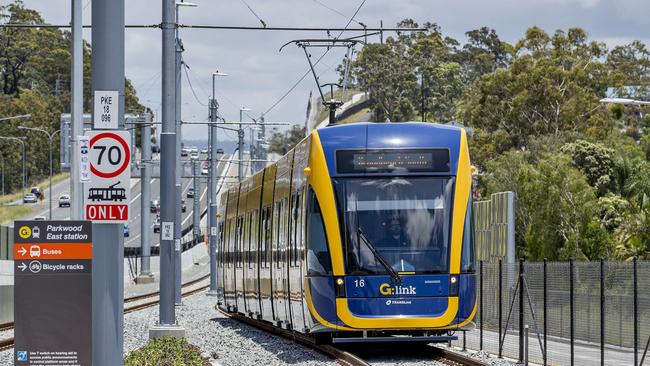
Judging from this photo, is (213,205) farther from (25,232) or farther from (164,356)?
(25,232)

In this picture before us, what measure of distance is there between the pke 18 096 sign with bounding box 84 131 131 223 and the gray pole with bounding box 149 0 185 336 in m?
12.3

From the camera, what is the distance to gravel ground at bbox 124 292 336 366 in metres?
21.2

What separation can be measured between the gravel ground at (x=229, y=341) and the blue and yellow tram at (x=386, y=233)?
896 millimetres

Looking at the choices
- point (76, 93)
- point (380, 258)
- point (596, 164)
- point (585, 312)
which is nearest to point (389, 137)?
point (380, 258)

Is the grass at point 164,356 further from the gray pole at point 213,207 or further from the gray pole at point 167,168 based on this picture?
the gray pole at point 213,207

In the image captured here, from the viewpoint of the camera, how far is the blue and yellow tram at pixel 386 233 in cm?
1948

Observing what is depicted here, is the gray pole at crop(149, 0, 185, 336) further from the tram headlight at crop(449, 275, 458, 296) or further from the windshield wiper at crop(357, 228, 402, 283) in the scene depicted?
the tram headlight at crop(449, 275, 458, 296)

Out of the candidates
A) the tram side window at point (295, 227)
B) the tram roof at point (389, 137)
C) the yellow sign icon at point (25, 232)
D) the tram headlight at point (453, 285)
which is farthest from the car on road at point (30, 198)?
the yellow sign icon at point (25, 232)

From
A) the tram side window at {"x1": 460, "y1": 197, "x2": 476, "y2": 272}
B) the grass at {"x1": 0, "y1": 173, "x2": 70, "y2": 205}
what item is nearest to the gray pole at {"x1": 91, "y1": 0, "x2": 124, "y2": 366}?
the tram side window at {"x1": 460, "y1": 197, "x2": 476, "y2": 272}

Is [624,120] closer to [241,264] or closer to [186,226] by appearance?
[186,226]

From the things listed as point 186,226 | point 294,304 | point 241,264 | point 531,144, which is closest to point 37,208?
point 186,226

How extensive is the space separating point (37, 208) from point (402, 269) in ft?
362

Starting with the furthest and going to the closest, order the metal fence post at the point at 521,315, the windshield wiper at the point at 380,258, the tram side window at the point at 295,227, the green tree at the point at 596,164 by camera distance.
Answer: the green tree at the point at 596,164
the tram side window at the point at 295,227
the metal fence post at the point at 521,315
the windshield wiper at the point at 380,258

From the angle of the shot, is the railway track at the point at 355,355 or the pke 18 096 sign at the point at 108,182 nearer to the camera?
the pke 18 096 sign at the point at 108,182
